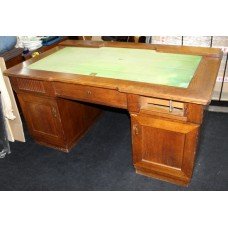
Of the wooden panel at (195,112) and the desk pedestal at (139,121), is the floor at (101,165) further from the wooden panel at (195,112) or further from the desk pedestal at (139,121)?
the wooden panel at (195,112)

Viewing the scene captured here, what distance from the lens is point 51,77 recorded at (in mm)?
1690

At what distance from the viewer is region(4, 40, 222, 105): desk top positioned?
4.60ft

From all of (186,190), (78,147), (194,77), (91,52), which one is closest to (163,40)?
(91,52)

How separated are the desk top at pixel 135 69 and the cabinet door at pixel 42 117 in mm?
237

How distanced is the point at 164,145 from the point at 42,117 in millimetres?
1038

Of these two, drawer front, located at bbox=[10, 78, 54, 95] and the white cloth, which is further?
the white cloth

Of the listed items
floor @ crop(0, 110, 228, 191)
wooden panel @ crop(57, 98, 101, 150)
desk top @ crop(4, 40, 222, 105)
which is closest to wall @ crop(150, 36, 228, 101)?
floor @ crop(0, 110, 228, 191)

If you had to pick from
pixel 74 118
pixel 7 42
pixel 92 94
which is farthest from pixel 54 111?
pixel 7 42

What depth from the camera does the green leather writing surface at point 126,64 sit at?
5.13 ft

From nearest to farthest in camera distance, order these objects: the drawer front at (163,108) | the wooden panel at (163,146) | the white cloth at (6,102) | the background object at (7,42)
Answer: the drawer front at (163,108)
the wooden panel at (163,146)
the white cloth at (6,102)
the background object at (7,42)

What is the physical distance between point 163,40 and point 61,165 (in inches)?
64.3

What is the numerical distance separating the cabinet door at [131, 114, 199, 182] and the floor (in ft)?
0.51

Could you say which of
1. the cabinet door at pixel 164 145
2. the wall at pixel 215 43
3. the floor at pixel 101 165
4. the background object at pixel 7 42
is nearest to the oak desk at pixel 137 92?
the cabinet door at pixel 164 145

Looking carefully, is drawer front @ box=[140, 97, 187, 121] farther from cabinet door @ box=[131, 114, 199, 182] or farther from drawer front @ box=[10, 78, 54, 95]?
drawer front @ box=[10, 78, 54, 95]
